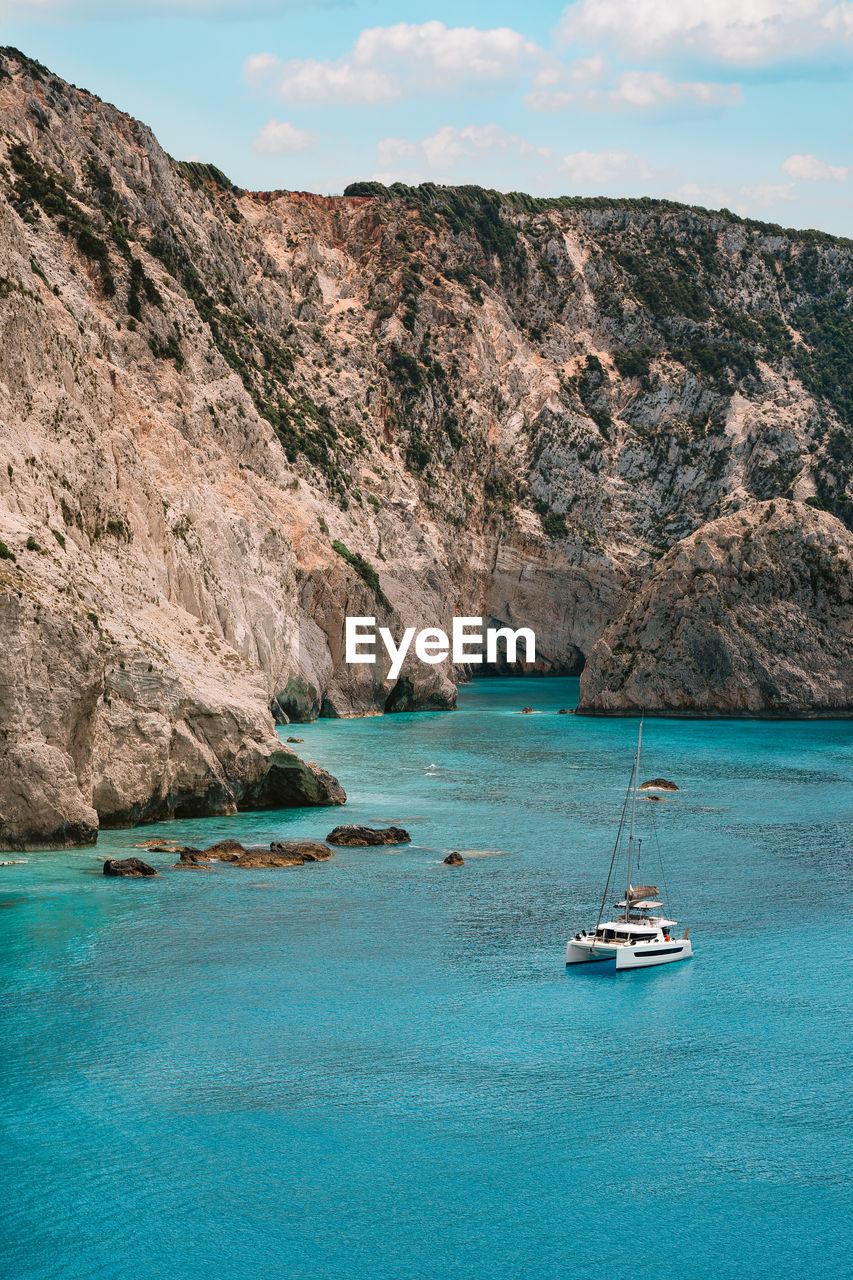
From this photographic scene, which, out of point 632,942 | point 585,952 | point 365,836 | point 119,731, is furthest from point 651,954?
point 119,731

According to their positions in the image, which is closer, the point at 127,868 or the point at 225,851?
the point at 127,868

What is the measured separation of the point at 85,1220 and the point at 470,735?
81.8m

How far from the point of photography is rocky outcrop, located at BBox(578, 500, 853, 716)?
4779 inches

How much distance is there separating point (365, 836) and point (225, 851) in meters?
7.49

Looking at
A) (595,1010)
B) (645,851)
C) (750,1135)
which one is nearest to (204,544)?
(645,851)

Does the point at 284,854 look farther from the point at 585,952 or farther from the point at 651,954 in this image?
the point at 651,954

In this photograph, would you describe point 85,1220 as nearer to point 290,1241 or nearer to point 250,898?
point 290,1241

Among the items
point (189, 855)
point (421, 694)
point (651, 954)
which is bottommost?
point (651, 954)

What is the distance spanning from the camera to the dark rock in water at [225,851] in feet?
173

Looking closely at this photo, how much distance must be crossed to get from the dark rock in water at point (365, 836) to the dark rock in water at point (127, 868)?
36.9ft

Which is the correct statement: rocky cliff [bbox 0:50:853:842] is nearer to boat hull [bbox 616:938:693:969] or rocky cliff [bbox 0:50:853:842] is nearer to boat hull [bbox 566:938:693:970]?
boat hull [bbox 566:938:693:970]

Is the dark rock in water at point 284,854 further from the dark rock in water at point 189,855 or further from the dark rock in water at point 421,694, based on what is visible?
the dark rock in water at point 421,694

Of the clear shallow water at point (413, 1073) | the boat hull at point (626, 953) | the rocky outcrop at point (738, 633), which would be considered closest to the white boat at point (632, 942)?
the boat hull at point (626, 953)

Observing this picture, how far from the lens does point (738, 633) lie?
121m
